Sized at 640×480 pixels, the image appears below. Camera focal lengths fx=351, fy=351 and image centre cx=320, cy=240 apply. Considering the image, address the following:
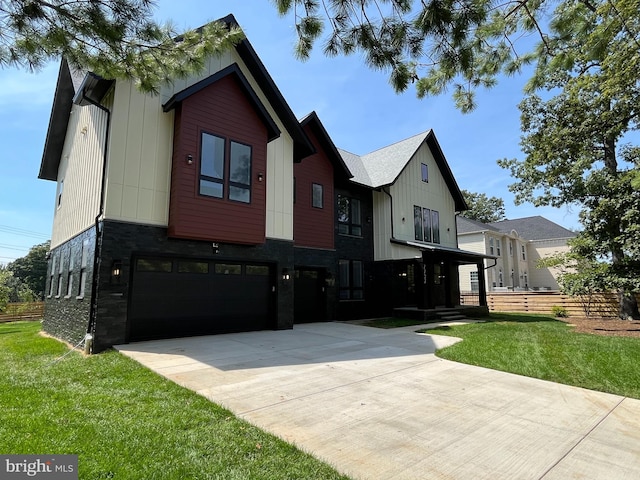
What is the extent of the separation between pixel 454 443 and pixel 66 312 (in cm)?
1077

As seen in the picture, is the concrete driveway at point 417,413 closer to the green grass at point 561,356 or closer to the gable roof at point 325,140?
the green grass at point 561,356

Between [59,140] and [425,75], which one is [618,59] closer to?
[425,75]

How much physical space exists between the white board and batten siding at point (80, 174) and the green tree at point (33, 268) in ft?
118

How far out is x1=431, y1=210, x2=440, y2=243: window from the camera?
58.7 ft

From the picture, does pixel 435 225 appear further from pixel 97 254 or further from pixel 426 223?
pixel 97 254

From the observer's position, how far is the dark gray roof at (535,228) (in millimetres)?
32469

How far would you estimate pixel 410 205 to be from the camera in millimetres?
16719

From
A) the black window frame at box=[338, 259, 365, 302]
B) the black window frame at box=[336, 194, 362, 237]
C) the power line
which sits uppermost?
the power line

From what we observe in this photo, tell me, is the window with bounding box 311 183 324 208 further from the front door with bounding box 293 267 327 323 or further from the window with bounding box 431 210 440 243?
the window with bounding box 431 210 440 243

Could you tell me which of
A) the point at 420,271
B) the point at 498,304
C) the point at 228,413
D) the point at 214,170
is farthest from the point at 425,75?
the point at 498,304

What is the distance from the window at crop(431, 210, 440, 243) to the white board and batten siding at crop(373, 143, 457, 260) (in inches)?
10.4

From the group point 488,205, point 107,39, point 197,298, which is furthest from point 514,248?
point 107,39

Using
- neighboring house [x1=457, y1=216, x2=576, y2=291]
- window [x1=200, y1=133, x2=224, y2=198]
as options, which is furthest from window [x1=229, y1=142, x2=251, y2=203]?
neighboring house [x1=457, y1=216, x2=576, y2=291]

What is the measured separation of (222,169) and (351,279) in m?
7.59
